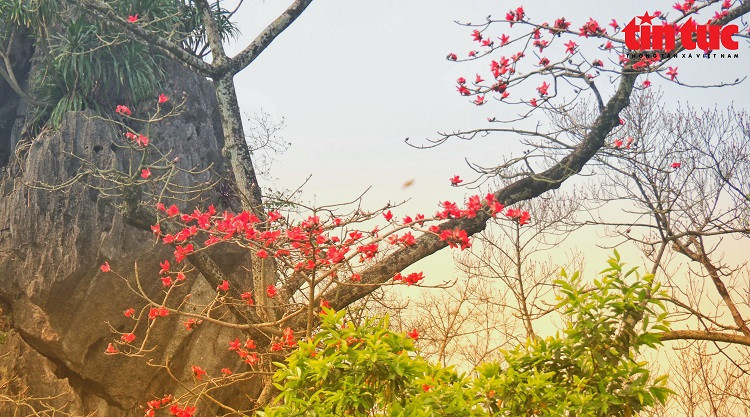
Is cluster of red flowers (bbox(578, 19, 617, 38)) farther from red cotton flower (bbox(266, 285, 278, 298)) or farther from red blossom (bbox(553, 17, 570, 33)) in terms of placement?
red cotton flower (bbox(266, 285, 278, 298))

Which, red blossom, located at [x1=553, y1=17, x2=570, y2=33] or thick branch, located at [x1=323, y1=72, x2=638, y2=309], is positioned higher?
red blossom, located at [x1=553, y1=17, x2=570, y2=33]

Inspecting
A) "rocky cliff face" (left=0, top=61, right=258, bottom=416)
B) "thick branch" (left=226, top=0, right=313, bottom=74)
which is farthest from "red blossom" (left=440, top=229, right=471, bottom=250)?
"rocky cliff face" (left=0, top=61, right=258, bottom=416)

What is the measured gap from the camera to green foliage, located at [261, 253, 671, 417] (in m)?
2.50

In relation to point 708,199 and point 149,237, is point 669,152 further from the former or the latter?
point 149,237

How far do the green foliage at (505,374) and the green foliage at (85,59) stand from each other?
18.7 feet

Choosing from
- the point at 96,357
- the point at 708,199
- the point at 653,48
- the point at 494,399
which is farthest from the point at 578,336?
the point at 96,357

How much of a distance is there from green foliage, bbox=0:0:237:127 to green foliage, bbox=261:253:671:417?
5712 millimetres

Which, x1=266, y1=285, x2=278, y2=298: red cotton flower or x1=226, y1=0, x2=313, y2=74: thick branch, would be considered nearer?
x1=266, y1=285, x2=278, y2=298: red cotton flower

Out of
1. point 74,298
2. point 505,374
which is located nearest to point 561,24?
point 505,374

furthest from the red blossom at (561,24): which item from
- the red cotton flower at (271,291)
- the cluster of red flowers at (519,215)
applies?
the red cotton flower at (271,291)

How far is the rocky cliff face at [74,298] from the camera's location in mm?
6633

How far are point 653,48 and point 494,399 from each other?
344 cm

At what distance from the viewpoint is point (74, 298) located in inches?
262

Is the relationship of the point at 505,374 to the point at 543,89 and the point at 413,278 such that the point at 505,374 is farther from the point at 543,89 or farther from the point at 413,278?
the point at 543,89
